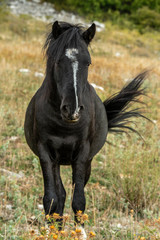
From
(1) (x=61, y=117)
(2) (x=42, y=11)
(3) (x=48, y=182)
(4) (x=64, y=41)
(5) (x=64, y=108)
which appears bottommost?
(3) (x=48, y=182)

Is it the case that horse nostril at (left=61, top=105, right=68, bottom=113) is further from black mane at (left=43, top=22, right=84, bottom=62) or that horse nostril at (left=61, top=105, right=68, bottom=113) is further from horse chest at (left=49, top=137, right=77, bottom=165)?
horse chest at (left=49, top=137, right=77, bottom=165)

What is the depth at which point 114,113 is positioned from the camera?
173 inches

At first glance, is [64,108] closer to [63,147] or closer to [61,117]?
[61,117]

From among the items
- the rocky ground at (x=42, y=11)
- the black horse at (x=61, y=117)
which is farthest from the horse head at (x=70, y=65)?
the rocky ground at (x=42, y=11)

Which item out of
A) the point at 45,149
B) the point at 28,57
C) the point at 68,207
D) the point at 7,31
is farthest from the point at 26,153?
the point at 7,31

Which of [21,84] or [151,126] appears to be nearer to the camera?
[151,126]

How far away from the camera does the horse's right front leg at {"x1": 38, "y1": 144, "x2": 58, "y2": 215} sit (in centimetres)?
283

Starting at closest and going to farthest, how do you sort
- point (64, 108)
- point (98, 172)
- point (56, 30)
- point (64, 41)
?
point (64, 108)
point (64, 41)
point (56, 30)
point (98, 172)

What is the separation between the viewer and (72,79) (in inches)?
95.7

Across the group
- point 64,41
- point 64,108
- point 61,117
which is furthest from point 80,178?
point 64,41

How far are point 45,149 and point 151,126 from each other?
4154 millimetres

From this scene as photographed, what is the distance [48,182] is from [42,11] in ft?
85.3

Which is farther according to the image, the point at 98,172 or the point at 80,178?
the point at 98,172

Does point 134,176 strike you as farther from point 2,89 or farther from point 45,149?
point 2,89
